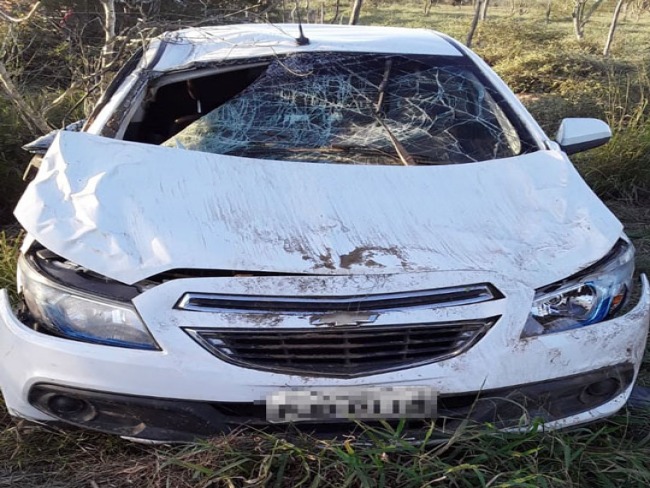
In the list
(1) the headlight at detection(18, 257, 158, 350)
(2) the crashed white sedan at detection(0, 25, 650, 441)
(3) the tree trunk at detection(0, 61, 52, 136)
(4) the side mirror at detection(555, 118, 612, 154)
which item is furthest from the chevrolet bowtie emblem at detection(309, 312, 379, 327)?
(3) the tree trunk at detection(0, 61, 52, 136)

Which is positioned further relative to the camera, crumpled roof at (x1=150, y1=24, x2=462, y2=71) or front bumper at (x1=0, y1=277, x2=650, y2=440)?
crumpled roof at (x1=150, y1=24, x2=462, y2=71)

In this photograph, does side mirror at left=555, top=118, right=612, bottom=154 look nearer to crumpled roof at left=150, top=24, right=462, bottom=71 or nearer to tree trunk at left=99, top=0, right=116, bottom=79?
crumpled roof at left=150, top=24, right=462, bottom=71

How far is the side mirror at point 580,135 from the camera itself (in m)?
2.94

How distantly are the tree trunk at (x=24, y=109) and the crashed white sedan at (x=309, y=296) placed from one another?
2.02m

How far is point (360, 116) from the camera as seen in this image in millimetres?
2947

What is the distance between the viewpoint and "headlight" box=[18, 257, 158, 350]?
1.74 m

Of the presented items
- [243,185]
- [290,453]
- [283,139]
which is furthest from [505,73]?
[290,453]

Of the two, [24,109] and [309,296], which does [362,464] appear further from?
[24,109]

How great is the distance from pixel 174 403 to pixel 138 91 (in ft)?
5.45

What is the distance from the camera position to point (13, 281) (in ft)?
9.77

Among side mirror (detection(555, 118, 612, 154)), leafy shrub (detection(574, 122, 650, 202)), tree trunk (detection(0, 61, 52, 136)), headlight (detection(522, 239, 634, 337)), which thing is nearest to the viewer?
headlight (detection(522, 239, 634, 337))

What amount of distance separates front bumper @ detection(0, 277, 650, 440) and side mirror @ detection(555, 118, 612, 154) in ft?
4.16

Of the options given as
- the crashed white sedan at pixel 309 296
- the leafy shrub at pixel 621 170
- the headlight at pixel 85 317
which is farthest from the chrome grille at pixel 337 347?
the leafy shrub at pixel 621 170

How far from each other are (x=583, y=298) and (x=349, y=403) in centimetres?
79
